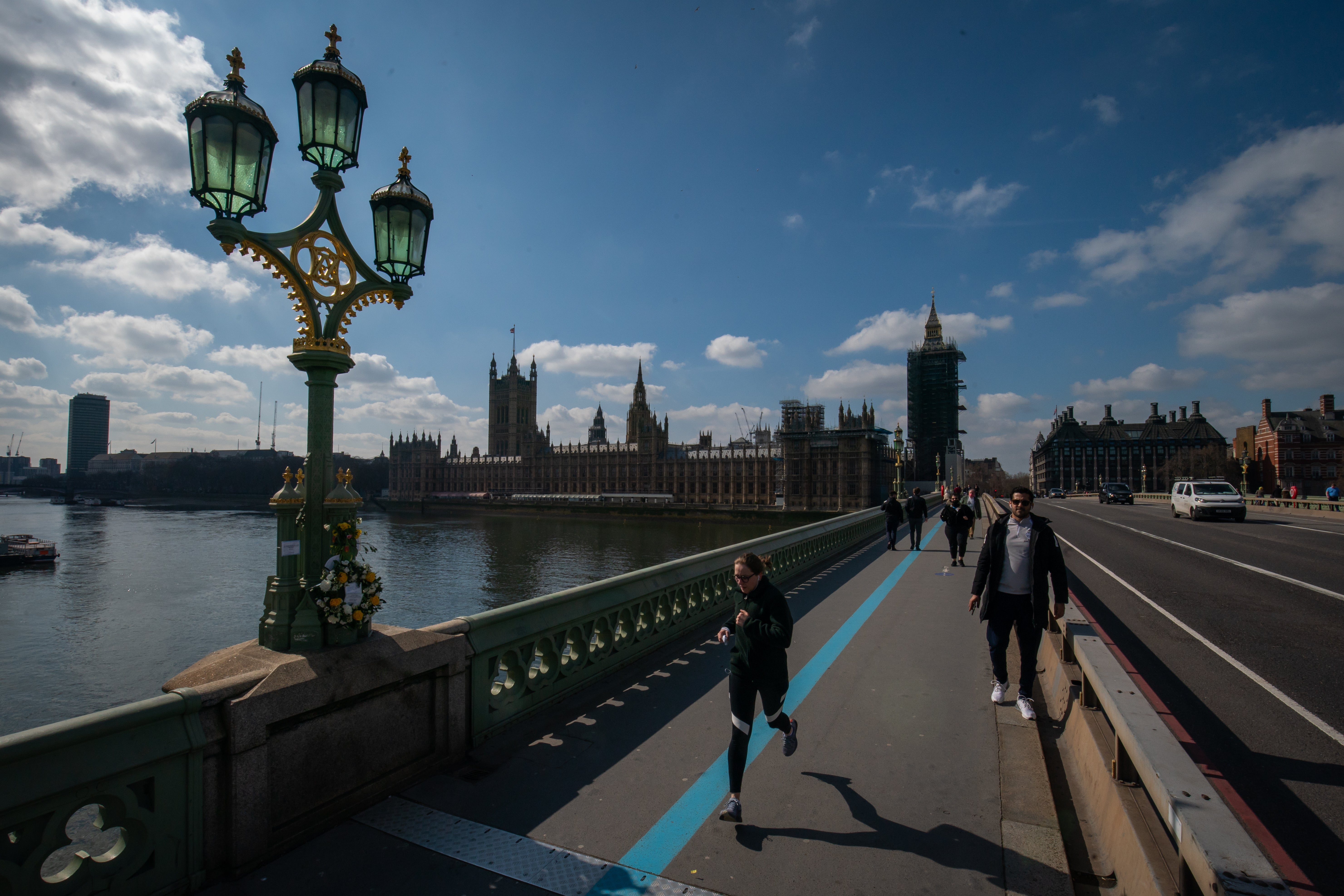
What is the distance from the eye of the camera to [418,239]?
547 centimetres

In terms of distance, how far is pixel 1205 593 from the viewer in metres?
10.5

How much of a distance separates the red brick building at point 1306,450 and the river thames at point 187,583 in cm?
6210

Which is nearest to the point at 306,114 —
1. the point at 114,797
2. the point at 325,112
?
the point at 325,112

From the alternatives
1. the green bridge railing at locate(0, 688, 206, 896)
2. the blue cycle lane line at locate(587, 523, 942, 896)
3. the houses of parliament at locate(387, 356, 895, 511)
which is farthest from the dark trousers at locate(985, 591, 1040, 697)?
the houses of parliament at locate(387, 356, 895, 511)

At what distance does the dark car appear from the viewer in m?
47.3

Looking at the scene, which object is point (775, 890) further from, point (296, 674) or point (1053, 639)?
point (1053, 639)

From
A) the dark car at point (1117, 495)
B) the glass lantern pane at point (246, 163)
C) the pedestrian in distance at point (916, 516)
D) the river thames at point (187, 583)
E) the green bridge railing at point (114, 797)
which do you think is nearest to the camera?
the green bridge railing at point (114, 797)

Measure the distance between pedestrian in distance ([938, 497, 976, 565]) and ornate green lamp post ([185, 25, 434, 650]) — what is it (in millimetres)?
13558

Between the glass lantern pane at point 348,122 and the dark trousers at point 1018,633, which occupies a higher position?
the glass lantern pane at point 348,122

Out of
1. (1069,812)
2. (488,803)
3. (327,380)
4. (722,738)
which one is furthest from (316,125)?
(1069,812)

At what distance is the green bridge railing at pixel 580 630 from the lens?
507cm

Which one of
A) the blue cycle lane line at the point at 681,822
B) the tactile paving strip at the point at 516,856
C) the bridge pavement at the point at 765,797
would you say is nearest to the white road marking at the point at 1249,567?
the bridge pavement at the point at 765,797

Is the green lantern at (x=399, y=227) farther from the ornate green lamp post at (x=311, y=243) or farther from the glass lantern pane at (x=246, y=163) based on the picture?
the glass lantern pane at (x=246, y=163)

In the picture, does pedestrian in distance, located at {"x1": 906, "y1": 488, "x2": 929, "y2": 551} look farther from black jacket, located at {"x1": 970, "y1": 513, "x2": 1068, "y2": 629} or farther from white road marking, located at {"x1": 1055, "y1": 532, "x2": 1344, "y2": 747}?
black jacket, located at {"x1": 970, "y1": 513, "x2": 1068, "y2": 629}
